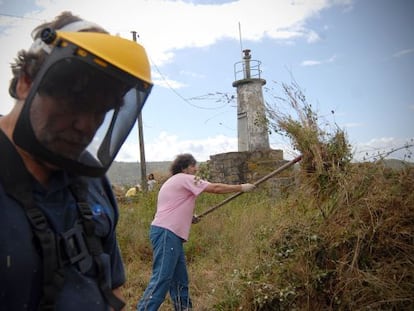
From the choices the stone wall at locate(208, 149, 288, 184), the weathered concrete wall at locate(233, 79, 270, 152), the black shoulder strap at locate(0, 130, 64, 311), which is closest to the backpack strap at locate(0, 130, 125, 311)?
the black shoulder strap at locate(0, 130, 64, 311)

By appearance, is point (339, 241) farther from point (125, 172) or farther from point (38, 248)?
point (125, 172)

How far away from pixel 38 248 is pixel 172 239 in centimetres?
332

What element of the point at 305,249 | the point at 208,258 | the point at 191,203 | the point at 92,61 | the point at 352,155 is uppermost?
the point at 92,61

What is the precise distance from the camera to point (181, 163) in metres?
4.83

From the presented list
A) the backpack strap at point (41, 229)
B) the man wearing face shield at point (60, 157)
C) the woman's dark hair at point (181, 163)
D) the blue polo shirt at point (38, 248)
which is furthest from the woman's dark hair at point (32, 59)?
the woman's dark hair at point (181, 163)

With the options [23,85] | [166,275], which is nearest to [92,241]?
[23,85]

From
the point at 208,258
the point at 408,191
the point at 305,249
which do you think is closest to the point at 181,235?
the point at 305,249

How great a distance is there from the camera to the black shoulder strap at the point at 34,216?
1220 millimetres

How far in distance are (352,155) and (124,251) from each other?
4753 mm

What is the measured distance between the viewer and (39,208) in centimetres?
127

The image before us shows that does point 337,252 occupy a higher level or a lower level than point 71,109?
lower

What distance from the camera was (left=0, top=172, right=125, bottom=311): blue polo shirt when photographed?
3.87ft

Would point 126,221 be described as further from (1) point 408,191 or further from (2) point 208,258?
(1) point 408,191

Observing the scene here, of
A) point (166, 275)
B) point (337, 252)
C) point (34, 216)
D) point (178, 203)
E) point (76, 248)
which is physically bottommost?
point (166, 275)
